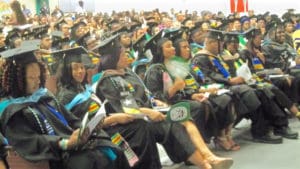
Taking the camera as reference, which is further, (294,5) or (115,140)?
(294,5)

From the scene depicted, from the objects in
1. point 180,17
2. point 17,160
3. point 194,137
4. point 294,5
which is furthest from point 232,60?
point 294,5

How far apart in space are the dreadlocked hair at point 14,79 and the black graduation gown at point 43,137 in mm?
115

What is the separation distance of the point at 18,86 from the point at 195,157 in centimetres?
149

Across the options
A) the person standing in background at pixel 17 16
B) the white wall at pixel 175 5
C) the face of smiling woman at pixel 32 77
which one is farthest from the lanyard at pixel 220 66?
the white wall at pixel 175 5

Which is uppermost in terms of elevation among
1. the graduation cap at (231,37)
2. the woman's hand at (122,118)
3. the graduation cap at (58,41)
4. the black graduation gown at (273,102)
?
the graduation cap at (58,41)

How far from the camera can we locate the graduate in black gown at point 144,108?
361 centimetres

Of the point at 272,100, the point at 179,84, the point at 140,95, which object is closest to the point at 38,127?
the point at 140,95

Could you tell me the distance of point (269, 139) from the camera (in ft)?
16.2

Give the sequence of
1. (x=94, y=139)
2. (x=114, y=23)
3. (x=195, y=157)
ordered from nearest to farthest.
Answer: (x=94, y=139)
(x=195, y=157)
(x=114, y=23)

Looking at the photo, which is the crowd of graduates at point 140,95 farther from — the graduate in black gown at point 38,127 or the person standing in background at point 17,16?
the person standing in background at point 17,16

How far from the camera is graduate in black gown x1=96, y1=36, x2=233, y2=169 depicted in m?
3.61

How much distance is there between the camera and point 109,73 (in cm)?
370

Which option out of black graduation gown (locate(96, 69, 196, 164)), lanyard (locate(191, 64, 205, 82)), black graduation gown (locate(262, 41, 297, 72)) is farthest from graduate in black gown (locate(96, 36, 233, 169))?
black graduation gown (locate(262, 41, 297, 72))

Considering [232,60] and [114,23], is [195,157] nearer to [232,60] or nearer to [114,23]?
[232,60]
